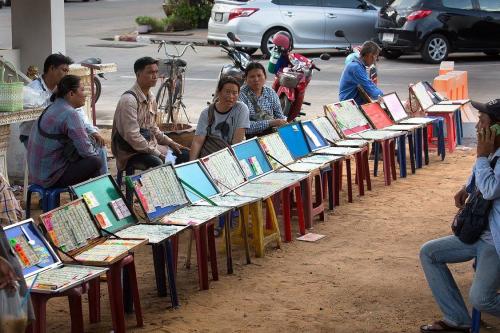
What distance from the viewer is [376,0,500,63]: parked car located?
2191 centimetres

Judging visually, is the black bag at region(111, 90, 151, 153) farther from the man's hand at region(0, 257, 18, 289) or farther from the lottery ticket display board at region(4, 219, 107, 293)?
the man's hand at region(0, 257, 18, 289)

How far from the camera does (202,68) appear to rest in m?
21.5

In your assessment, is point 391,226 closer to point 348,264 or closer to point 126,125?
point 348,264

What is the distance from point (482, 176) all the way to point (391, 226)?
3.49 m

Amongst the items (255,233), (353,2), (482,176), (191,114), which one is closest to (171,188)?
(255,233)

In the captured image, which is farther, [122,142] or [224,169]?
[122,142]

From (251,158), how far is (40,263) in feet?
11.1

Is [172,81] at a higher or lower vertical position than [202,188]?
higher

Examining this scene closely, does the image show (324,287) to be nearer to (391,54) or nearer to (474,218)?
(474,218)

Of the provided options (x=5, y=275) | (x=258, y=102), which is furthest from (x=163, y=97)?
(x=5, y=275)

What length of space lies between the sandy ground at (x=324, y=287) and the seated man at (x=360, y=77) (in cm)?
253

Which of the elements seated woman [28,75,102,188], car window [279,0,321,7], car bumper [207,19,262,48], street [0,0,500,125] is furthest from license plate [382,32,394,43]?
seated woman [28,75,102,188]

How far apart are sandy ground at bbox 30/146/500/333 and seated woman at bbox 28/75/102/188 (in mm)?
917

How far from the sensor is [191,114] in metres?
15.7
